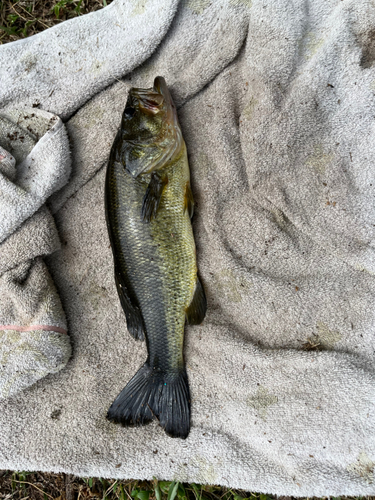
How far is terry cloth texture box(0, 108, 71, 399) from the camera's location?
2361 mm

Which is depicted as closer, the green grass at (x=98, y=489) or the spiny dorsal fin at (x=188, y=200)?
the spiny dorsal fin at (x=188, y=200)

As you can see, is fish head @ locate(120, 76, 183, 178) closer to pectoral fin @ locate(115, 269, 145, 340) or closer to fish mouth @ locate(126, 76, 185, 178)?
fish mouth @ locate(126, 76, 185, 178)

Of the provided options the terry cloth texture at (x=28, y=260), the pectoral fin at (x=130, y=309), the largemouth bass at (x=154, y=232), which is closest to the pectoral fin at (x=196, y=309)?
the largemouth bass at (x=154, y=232)

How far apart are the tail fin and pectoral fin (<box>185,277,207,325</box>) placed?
0.34 metres

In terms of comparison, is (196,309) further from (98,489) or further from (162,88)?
(98,489)

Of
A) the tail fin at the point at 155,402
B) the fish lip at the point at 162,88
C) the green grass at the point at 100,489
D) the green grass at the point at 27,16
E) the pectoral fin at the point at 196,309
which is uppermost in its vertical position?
the green grass at the point at 27,16

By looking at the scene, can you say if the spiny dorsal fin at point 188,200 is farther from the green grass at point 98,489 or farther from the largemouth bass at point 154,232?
the green grass at point 98,489

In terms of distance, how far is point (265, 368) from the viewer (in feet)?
7.67

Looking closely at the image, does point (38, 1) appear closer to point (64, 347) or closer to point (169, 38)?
point (169, 38)

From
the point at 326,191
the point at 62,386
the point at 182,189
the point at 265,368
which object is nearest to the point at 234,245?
the point at 182,189

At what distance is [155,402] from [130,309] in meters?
0.62

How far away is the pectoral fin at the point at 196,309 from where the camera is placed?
7.54ft

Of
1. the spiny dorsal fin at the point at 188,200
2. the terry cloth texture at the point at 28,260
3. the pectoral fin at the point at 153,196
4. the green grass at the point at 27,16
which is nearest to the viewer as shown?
the pectoral fin at the point at 153,196

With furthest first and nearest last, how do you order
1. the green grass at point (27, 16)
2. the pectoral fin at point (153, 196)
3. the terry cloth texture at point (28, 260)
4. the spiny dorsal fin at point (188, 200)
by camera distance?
the green grass at point (27, 16), the terry cloth texture at point (28, 260), the spiny dorsal fin at point (188, 200), the pectoral fin at point (153, 196)
